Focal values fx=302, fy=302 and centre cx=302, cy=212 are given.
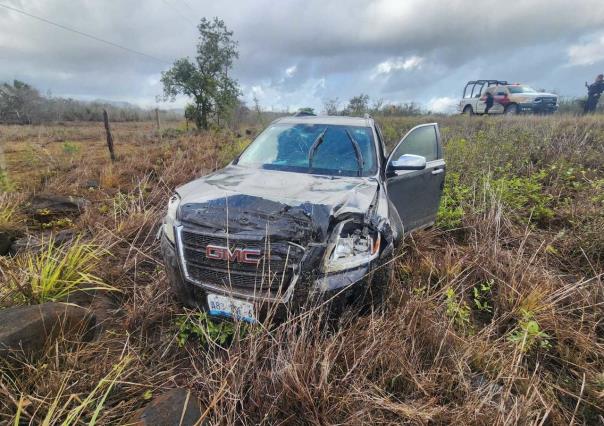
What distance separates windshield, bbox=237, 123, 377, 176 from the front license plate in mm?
1418

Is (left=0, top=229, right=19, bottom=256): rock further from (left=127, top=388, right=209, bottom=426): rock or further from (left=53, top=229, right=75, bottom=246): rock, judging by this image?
(left=127, top=388, right=209, bottom=426): rock

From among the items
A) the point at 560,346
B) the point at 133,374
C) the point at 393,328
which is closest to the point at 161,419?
the point at 133,374

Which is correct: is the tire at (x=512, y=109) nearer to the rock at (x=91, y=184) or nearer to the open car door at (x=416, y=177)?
the open car door at (x=416, y=177)

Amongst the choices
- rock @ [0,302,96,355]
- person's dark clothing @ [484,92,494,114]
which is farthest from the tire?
rock @ [0,302,96,355]

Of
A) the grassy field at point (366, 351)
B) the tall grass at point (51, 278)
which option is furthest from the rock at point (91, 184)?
the tall grass at point (51, 278)

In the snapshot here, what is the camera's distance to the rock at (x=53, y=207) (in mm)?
4172

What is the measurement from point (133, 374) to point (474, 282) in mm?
2893

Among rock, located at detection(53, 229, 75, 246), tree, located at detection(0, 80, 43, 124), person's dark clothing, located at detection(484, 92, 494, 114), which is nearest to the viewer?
rock, located at detection(53, 229, 75, 246)

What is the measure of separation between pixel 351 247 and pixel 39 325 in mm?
1916

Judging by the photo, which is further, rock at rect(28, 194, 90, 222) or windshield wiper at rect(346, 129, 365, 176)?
rock at rect(28, 194, 90, 222)

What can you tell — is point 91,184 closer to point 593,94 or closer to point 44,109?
point 593,94

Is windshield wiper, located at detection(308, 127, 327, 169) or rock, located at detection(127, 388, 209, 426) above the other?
windshield wiper, located at detection(308, 127, 327, 169)

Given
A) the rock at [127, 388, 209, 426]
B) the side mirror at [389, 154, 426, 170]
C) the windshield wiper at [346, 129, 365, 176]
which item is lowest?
the rock at [127, 388, 209, 426]

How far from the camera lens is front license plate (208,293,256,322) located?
191 cm
